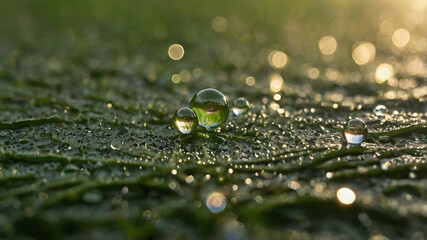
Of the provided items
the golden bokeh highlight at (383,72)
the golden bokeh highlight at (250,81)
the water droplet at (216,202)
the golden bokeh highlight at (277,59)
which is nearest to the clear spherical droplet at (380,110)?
the golden bokeh highlight at (383,72)

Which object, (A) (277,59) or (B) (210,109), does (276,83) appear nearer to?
(A) (277,59)

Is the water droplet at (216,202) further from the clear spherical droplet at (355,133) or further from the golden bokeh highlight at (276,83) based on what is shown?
the golden bokeh highlight at (276,83)

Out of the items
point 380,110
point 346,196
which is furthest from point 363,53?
point 346,196

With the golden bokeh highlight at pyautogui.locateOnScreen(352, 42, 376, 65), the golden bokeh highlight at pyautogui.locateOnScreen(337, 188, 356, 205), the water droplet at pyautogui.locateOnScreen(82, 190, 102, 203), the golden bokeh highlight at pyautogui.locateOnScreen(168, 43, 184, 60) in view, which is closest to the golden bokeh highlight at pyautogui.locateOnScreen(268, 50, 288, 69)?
the golden bokeh highlight at pyautogui.locateOnScreen(352, 42, 376, 65)

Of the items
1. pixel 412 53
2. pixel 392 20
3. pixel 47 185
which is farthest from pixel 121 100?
pixel 392 20

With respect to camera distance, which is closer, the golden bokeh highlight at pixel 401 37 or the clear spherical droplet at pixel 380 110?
the clear spherical droplet at pixel 380 110
